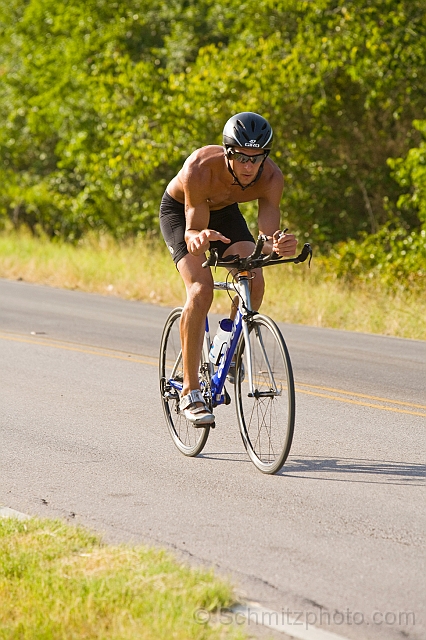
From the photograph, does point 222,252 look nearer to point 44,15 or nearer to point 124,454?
point 124,454

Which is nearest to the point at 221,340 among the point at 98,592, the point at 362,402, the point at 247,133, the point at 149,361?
the point at 247,133

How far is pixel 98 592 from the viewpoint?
3.82 meters

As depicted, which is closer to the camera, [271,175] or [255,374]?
[255,374]

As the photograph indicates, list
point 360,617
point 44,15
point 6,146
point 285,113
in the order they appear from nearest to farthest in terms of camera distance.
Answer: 1. point 360,617
2. point 285,113
3. point 44,15
4. point 6,146

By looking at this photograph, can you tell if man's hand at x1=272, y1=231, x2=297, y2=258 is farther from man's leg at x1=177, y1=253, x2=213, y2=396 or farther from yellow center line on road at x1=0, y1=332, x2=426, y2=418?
yellow center line on road at x1=0, y1=332, x2=426, y2=418

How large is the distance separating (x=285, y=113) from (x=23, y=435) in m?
14.8

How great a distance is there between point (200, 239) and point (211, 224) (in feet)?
2.52

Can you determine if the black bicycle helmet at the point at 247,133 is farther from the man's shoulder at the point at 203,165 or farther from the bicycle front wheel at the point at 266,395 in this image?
the bicycle front wheel at the point at 266,395

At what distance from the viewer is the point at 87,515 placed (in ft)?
16.8

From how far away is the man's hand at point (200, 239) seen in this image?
18.6ft

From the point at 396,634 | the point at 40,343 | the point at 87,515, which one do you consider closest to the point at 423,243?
the point at 40,343

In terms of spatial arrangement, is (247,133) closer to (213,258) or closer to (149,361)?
(213,258)

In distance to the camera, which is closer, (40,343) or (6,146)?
(40,343)

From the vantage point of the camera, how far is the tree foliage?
18531mm
